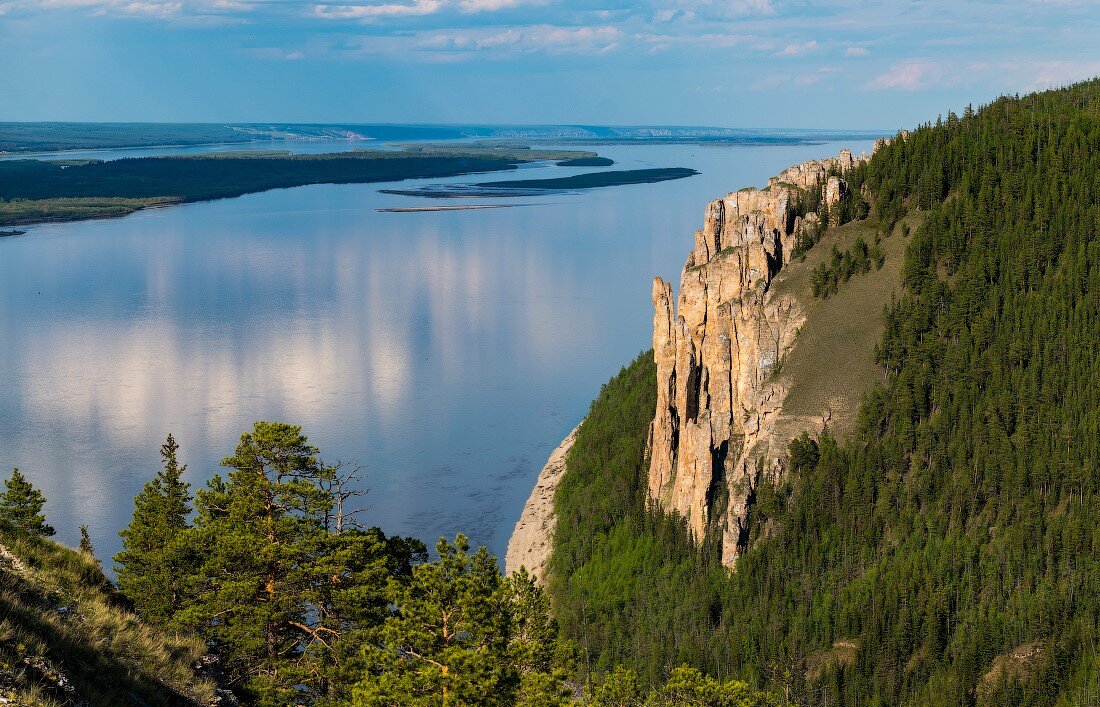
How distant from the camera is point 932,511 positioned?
6762cm

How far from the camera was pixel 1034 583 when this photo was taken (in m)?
62.7

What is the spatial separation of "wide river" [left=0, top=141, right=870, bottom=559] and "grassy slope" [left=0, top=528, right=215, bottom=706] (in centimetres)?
4419

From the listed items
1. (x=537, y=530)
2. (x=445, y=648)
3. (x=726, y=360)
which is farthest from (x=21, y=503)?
(x=726, y=360)

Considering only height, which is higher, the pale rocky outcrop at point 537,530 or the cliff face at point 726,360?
the cliff face at point 726,360

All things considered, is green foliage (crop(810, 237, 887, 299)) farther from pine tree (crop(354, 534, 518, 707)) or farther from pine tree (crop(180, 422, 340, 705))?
pine tree (crop(354, 534, 518, 707))

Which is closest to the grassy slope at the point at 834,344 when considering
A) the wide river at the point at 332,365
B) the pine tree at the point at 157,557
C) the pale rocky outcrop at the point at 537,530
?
the pale rocky outcrop at the point at 537,530

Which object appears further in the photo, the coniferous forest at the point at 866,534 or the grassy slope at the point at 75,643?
the coniferous forest at the point at 866,534

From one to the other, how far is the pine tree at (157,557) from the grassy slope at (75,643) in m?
7.64

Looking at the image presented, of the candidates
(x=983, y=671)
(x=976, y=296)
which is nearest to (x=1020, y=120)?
(x=976, y=296)

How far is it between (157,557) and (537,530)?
43.6 metres

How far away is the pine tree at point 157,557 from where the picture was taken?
35.3 m

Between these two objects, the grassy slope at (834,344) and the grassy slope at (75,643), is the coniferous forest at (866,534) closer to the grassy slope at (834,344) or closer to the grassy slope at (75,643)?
the grassy slope at (834,344)

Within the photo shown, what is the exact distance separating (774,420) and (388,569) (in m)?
42.2

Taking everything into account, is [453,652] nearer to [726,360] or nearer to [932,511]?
[932,511]
